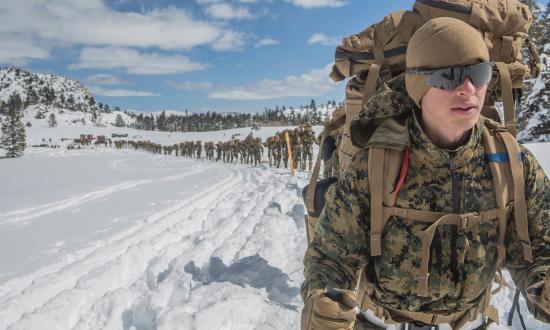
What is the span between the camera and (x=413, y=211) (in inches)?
60.8

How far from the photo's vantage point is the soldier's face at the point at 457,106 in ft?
4.68

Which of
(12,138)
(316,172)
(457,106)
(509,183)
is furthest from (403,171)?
(12,138)

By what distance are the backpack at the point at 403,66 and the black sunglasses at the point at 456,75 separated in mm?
274

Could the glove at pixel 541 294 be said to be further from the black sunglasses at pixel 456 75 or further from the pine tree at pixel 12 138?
the pine tree at pixel 12 138

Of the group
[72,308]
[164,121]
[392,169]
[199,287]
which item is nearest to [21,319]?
→ [72,308]

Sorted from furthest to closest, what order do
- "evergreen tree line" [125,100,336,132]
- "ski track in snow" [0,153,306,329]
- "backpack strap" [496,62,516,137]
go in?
1. "evergreen tree line" [125,100,336,132]
2. "ski track in snow" [0,153,306,329]
3. "backpack strap" [496,62,516,137]

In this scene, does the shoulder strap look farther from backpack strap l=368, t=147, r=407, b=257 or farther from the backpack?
backpack strap l=368, t=147, r=407, b=257

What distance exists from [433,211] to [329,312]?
0.56 m

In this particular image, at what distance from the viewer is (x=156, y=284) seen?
4.48 metres

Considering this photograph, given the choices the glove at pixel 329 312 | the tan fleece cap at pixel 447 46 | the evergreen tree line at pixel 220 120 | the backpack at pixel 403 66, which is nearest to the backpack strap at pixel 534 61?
the backpack at pixel 403 66

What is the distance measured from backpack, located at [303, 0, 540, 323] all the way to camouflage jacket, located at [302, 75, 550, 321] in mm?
56

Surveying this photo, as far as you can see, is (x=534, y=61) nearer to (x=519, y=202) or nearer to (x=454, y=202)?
(x=519, y=202)

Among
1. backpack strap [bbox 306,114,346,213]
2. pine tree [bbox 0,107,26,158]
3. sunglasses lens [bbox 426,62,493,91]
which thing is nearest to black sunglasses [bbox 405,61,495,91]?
sunglasses lens [bbox 426,62,493,91]

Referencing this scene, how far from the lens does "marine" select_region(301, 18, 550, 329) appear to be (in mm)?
1465
